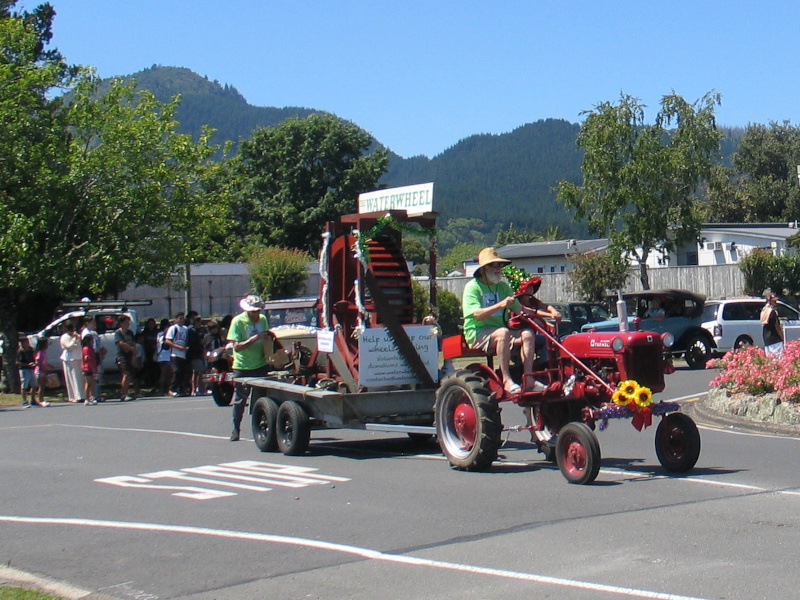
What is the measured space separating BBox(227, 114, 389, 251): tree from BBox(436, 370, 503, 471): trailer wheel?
181 feet

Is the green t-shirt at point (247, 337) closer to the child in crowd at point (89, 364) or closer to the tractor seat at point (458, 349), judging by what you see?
the tractor seat at point (458, 349)

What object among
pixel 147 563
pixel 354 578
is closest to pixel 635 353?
pixel 354 578

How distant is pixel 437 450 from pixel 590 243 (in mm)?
70796

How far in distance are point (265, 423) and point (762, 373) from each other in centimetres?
741

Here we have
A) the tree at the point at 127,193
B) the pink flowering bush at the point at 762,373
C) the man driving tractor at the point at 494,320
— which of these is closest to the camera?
the man driving tractor at the point at 494,320

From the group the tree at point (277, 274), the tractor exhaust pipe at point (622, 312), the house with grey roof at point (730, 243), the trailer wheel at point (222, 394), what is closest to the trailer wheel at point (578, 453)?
the tractor exhaust pipe at point (622, 312)

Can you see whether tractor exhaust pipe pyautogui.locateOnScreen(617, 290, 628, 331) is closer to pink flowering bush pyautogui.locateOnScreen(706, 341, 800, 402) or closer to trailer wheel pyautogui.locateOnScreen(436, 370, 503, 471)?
trailer wheel pyautogui.locateOnScreen(436, 370, 503, 471)

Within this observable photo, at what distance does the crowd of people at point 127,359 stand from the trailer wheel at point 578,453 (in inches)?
587

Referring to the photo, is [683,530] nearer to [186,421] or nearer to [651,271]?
[186,421]

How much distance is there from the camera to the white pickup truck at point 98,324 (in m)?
24.9

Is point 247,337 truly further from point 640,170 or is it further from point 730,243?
point 730,243

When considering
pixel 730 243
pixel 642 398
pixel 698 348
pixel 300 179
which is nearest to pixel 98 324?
pixel 698 348

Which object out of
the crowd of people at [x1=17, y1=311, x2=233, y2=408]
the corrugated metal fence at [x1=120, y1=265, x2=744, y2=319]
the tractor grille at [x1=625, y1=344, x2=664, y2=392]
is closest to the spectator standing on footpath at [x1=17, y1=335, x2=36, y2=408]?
the crowd of people at [x1=17, y1=311, x2=233, y2=408]

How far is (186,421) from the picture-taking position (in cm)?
1700
